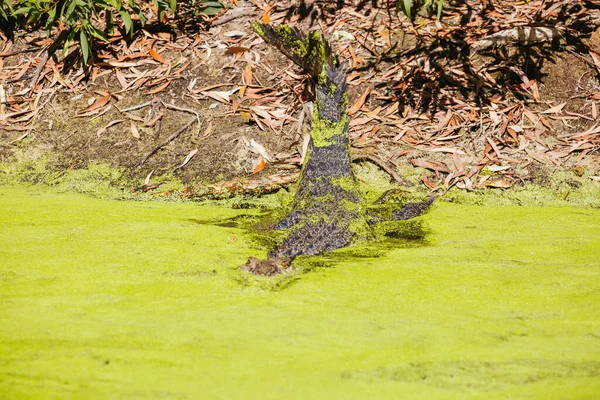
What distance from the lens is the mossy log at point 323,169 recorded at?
2.84 metres

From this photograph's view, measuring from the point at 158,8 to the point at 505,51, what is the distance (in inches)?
83.8

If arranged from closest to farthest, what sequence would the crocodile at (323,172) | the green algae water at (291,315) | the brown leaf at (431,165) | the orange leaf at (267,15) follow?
the green algae water at (291,315), the crocodile at (323,172), the brown leaf at (431,165), the orange leaf at (267,15)

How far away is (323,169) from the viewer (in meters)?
3.04

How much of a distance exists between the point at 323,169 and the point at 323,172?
0.01 meters

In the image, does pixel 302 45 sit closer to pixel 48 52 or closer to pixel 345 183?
pixel 345 183

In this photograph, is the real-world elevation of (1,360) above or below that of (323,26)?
below

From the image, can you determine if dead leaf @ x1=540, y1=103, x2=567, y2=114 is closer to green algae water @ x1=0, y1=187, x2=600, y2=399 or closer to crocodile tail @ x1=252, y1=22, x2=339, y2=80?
green algae water @ x1=0, y1=187, x2=600, y2=399

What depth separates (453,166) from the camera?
Answer: 3.80 m

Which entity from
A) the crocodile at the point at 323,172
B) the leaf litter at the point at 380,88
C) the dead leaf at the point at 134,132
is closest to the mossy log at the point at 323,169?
the crocodile at the point at 323,172

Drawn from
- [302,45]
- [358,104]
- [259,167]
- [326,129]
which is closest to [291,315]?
[326,129]

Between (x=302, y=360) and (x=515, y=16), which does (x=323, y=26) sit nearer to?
(x=515, y=16)

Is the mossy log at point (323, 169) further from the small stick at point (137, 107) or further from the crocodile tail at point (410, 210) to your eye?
the small stick at point (137, 107)

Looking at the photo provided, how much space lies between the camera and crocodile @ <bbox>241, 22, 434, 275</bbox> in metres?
2.83

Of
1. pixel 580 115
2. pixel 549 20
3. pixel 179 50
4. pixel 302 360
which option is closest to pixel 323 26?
pixel 179 50
